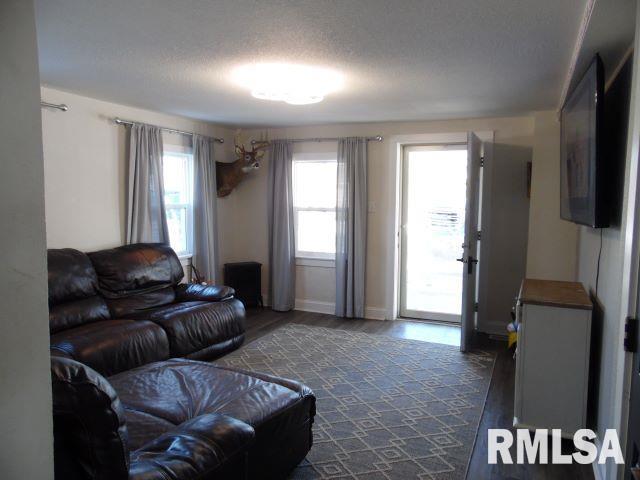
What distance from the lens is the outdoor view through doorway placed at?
17.0 ft

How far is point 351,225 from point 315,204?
62cm

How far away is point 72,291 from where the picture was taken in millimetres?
3582

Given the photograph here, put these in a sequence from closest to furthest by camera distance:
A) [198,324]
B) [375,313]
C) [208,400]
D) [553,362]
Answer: [208,400], [553,362], [198,324], [375,313]

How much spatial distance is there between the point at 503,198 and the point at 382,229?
136 centimetres

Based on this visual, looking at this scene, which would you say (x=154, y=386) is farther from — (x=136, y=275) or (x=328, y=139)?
(x=328, y=139)

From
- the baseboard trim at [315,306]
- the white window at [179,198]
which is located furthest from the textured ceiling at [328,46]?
the baseboard trim at [315,306]

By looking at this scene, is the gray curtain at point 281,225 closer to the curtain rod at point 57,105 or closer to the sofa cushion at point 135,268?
the sofa cushion at point 135,268

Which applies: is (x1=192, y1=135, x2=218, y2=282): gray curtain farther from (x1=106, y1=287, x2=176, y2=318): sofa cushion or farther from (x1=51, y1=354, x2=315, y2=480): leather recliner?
(x1=51, y1=354, x2=315, y2=480): leather recliner

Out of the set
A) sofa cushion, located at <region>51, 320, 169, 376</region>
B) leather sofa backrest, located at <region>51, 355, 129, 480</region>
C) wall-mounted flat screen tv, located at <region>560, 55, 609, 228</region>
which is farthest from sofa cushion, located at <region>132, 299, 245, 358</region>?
wall-mounted flat screen tv, located at <region>560, 55, 609, 228</region>

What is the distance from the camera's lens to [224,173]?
568cm

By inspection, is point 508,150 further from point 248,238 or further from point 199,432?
point 199,432

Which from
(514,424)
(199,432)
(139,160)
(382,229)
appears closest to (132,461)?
(199,432)

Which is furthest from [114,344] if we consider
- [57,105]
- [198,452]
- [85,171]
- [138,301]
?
Result: [57,105]

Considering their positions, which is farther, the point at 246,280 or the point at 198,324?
the point at 246,280
